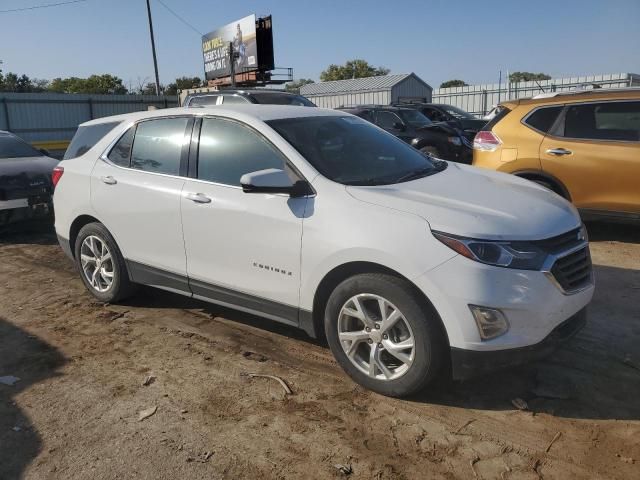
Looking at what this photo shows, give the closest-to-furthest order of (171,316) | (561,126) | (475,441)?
(475,441)
(171,316)
(561,126)

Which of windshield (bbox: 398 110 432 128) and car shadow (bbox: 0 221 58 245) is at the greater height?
windshield (bbox: 398 110 432 128)

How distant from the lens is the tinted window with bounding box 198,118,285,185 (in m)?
3.90

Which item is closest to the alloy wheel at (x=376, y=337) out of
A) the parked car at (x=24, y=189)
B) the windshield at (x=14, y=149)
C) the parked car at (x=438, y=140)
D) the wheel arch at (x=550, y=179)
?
the wheel arch at (x=550, y=179)

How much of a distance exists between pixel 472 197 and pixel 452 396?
1230 millimetres

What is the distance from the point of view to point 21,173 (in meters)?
7.84

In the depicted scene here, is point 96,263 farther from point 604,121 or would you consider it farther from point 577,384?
point 604,121

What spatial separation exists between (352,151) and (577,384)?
2.16 metres

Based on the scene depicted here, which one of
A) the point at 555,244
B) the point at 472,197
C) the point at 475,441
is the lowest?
the point at 475,441

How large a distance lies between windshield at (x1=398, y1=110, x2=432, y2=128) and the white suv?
384 inches

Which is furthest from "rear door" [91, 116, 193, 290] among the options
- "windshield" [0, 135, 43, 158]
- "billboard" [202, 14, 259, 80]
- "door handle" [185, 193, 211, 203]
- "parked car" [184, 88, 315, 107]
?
"billboard" [202, 14, 259, 80]

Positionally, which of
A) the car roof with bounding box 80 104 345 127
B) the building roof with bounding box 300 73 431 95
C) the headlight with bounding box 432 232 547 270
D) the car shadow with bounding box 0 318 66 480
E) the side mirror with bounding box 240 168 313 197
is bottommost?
the car shadow with bounding box 0 318 66 480

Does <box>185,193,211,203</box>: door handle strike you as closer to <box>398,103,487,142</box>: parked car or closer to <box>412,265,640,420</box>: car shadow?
<box>412,265,640,420</box>: car shadow

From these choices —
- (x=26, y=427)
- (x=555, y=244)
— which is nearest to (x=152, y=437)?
(x=26, y=427)

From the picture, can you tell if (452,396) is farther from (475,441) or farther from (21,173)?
(21,173)
